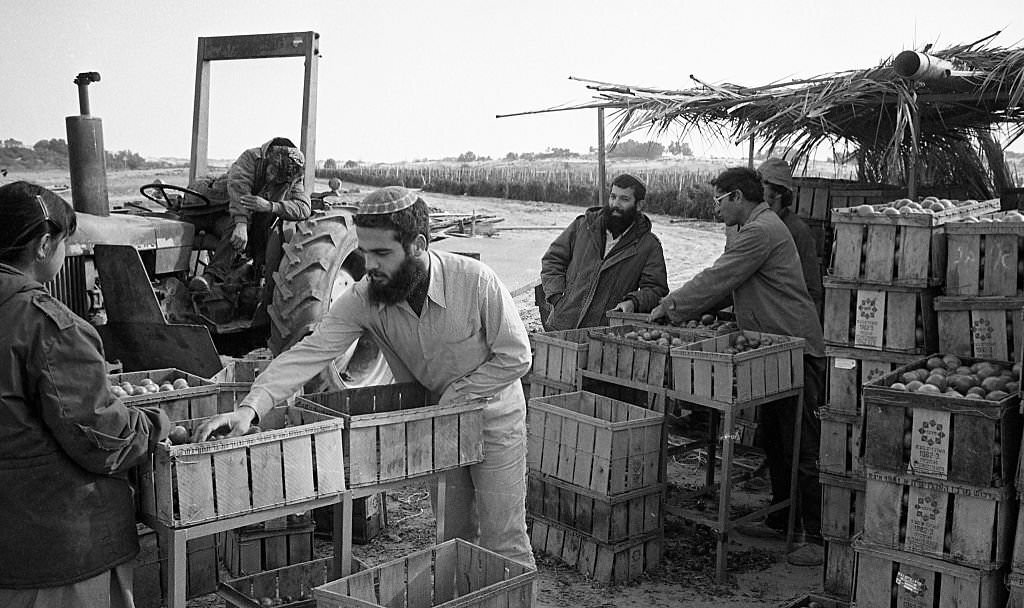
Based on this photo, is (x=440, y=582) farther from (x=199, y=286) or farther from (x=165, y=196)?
(x=165, y=196)

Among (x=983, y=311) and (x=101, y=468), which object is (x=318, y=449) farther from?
(x=983, y=311)

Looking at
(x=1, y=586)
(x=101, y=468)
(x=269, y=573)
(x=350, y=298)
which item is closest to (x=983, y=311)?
(x=350, y=298)

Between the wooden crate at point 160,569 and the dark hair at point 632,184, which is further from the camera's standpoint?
the dark hair at point 632,184

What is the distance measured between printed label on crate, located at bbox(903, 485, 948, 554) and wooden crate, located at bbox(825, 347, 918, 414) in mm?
969

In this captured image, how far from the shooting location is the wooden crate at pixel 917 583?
4109mm

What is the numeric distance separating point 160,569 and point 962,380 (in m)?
3.95

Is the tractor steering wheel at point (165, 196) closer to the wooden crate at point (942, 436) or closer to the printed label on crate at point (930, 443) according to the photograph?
the wooden crate at point (942, 436)

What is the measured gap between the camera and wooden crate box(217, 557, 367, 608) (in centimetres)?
445

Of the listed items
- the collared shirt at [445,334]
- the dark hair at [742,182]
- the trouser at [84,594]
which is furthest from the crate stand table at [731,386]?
the trouser at [84,594]

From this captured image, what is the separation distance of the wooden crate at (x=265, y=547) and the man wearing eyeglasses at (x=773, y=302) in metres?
2.87

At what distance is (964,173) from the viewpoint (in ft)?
31.5

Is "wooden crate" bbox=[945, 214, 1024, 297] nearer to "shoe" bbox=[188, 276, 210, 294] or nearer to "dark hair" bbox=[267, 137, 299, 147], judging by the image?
"dark hair" bbox=[267, 137, 299, 147]

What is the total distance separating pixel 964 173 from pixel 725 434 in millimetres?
5611

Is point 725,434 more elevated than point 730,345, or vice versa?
point 730,345
